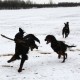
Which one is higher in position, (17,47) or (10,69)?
(17,47)

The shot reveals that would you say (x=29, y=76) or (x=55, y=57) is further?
(x=55, y=57)

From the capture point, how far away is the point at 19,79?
7520 mm

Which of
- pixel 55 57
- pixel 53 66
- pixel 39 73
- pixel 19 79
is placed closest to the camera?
pixel 19 79

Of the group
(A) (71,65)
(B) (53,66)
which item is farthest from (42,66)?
(A) (71,65)

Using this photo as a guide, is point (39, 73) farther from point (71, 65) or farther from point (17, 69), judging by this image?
point (71, 65)

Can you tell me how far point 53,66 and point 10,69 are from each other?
1376 millimetres

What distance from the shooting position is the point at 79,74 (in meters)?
7.88

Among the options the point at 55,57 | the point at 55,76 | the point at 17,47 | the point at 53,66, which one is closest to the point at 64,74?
the point at 55,76

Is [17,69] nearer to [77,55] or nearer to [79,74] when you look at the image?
[79,74]

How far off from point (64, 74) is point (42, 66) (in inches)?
45.7

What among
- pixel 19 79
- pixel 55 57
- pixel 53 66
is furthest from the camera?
pixel 55 57

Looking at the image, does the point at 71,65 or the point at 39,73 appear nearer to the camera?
the point at 39,73

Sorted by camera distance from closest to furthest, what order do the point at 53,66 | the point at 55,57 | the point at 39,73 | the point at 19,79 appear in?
the point at 19,79, the point at 39,73, the point at 53,66, the point at 55,57

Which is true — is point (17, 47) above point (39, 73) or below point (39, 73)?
above
